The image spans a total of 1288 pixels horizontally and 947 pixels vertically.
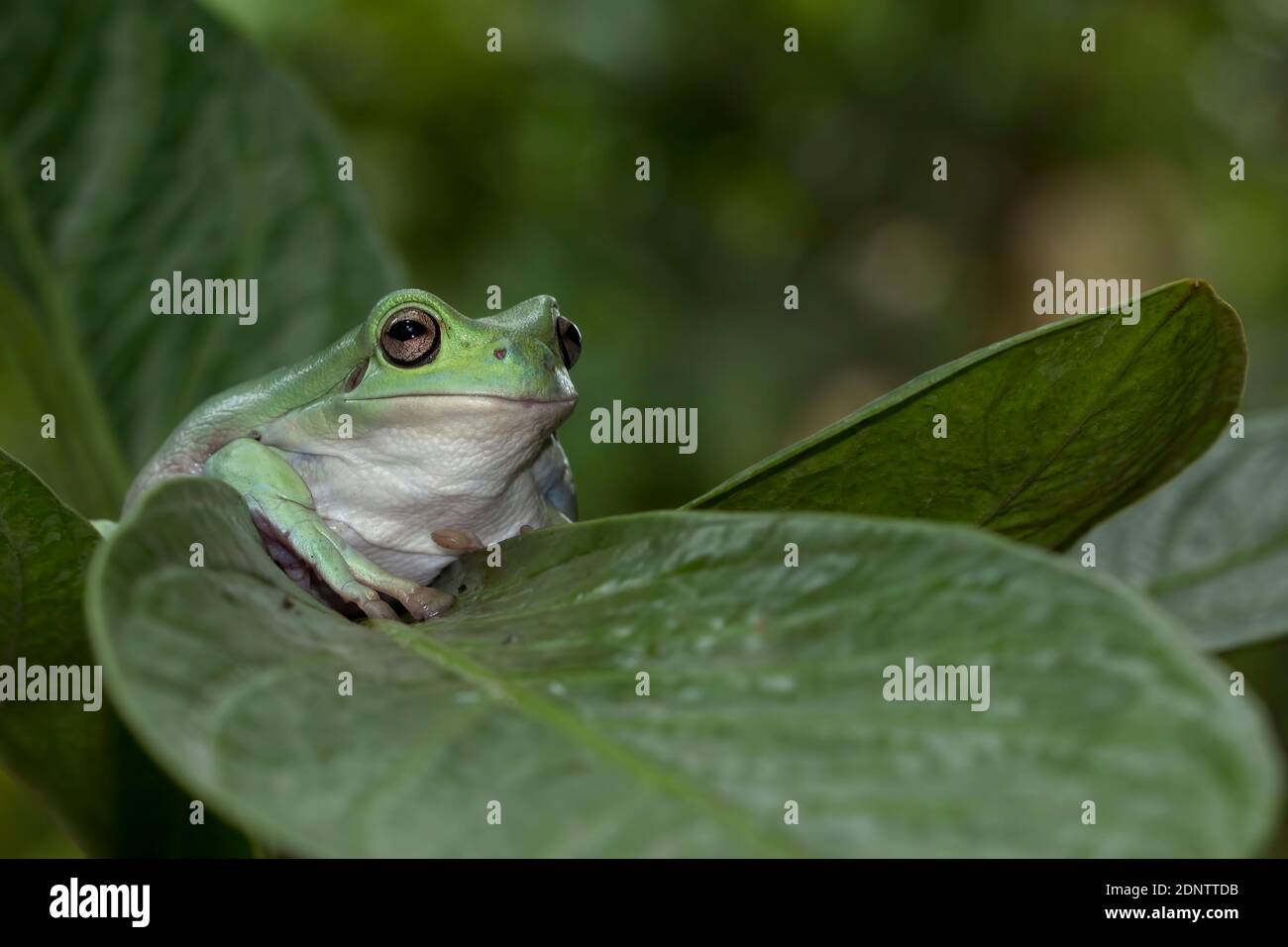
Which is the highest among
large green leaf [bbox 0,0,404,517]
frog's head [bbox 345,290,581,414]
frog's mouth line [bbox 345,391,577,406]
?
large green leaf [bbox 0,0,404,517]

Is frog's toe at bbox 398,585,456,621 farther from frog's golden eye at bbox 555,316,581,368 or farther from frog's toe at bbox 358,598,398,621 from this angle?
frog's golden eye at bbox 555,316,581,368

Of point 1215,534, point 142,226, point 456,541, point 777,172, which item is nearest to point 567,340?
point 456,541

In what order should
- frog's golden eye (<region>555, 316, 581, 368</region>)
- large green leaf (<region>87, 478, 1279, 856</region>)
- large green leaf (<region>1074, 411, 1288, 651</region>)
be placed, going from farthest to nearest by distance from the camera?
frog's golden eye (<region>555, 316, 581, 368</region>) < large green leaf (<region>1074, 411, 1288, 651</region>) < large green leaf (<region>87, 478, 1279, 856</region>)

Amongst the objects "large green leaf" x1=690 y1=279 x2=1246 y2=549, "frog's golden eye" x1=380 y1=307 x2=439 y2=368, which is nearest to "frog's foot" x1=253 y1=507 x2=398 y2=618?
"frog's golden eye" x1=380 y1=307 x2=439 y2=368

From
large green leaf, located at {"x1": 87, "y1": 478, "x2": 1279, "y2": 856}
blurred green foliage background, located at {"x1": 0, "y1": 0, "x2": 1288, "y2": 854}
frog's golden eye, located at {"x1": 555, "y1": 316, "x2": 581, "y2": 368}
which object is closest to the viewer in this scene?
large green leaf, located at {"x1": 87, "y1": 478, "x2": 1279, "y2": 856}

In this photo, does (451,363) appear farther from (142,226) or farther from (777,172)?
(777,172)

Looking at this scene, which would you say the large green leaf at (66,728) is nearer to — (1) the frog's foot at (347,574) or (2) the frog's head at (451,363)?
(1) the frog's foot at (347,574)

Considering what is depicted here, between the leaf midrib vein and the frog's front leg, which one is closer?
the leaf midrib vein
